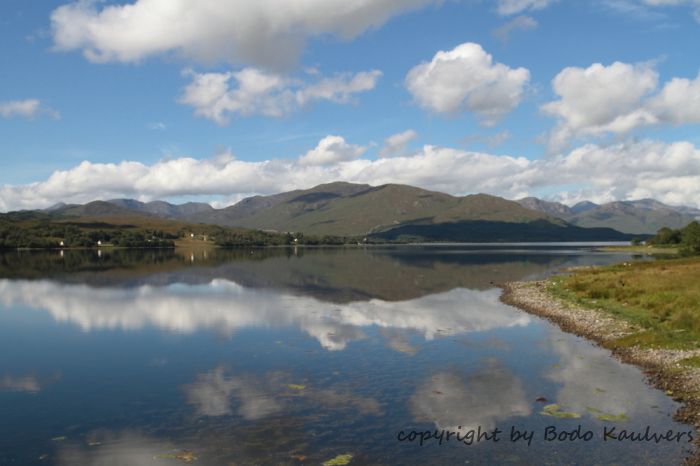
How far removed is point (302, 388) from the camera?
31.3 m

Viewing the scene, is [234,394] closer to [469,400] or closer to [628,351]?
[469,400]

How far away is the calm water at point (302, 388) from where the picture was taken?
22.4m

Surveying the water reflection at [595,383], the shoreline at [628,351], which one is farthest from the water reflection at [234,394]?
the shoreline at [628,351]

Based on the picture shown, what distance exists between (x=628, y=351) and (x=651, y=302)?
61.4 ft

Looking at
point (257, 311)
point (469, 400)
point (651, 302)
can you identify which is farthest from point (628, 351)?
point (257, 311)

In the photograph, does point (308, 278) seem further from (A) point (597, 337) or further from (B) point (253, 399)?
(B) point (253, 399)

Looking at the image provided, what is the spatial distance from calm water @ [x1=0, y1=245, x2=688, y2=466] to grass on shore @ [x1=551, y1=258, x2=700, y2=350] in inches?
204

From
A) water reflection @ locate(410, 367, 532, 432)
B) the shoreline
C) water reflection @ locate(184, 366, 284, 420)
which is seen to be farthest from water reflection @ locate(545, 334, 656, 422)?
water reflection @ locate(184, 366, 284, 420)

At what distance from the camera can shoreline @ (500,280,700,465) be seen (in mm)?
27078

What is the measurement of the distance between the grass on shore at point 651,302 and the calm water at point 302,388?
5171 mm

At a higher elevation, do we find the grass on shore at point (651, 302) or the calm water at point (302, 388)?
the grass on shore at point (651, 302)

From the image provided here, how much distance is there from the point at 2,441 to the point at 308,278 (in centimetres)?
9340

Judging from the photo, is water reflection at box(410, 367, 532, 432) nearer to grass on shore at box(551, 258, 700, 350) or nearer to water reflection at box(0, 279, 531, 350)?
grass on shore at box(551, 258, 700, 350)

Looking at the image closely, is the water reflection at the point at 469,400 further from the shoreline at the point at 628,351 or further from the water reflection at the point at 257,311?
the water reflection at the point at 257,311
